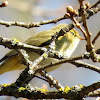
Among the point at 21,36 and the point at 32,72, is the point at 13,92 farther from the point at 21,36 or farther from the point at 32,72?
the point at 21,36

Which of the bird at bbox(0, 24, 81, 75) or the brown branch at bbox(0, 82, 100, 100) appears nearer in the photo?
the brown branch at bbox(0, 82, 100, 100)

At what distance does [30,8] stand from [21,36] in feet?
1.73

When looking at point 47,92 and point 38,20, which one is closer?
point 47,92

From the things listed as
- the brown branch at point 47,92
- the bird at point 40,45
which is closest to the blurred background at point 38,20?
the bird at point 40,45

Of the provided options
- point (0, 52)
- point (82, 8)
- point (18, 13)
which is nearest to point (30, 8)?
point (18, 13)

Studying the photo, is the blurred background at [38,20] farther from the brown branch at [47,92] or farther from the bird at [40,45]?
the brown branch at [47,92]

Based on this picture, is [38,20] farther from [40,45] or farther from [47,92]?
[47,92]

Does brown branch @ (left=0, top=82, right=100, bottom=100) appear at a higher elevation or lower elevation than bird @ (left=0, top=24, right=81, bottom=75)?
lower

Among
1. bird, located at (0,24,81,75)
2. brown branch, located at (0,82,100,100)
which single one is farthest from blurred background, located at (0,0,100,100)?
brown branch, located at (0,82,100,100)

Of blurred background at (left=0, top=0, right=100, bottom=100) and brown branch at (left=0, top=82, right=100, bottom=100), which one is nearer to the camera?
brown branch at (left=0, top=82, right=100, bottom=100)

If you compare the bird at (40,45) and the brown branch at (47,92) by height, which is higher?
the bird at (40,45)

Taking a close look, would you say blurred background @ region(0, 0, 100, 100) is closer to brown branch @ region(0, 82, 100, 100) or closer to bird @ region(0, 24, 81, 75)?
bird @ region(0, 24, 81, 75)

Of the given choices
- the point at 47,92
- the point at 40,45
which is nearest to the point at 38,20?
the point at 40,45

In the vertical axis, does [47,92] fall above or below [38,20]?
below
